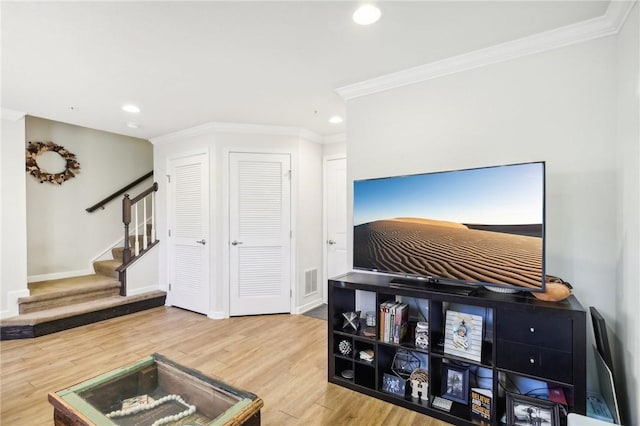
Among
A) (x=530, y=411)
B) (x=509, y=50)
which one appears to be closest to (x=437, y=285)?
(x=530, y=411)

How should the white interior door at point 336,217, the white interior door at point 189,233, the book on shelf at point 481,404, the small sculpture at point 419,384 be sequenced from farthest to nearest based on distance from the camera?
the white interior door at point 336,217
the white interior door at point 189,233
the small sculpture at point 419,384
the book on shelf at point 481,404

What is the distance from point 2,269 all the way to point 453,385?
4.39 meters

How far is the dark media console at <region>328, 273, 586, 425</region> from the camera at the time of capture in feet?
4.98

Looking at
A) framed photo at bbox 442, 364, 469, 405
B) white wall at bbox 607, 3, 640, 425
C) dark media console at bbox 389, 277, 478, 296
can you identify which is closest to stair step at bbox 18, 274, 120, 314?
dark media console at bbox 389, 277, 478, 296

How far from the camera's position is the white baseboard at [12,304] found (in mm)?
3170

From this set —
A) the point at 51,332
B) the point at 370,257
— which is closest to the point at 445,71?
the point at 370,257

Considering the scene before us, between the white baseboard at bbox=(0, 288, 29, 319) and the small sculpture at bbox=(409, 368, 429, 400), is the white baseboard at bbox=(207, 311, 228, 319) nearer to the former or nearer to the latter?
the white baseboard at bbox=(0, 288, 29, 319)

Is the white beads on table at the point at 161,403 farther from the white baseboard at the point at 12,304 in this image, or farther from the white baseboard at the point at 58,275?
the white baseboard at the point at 58,275

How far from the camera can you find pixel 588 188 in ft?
5.94

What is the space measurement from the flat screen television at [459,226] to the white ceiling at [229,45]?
882mm

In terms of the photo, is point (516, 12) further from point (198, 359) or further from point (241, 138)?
point (198, 359)


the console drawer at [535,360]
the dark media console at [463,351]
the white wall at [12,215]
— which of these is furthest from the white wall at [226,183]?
the console drawer at [535,360]

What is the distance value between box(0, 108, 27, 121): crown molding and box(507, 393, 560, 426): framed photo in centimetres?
496

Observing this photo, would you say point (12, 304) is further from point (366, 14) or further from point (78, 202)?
point (366, 14)
